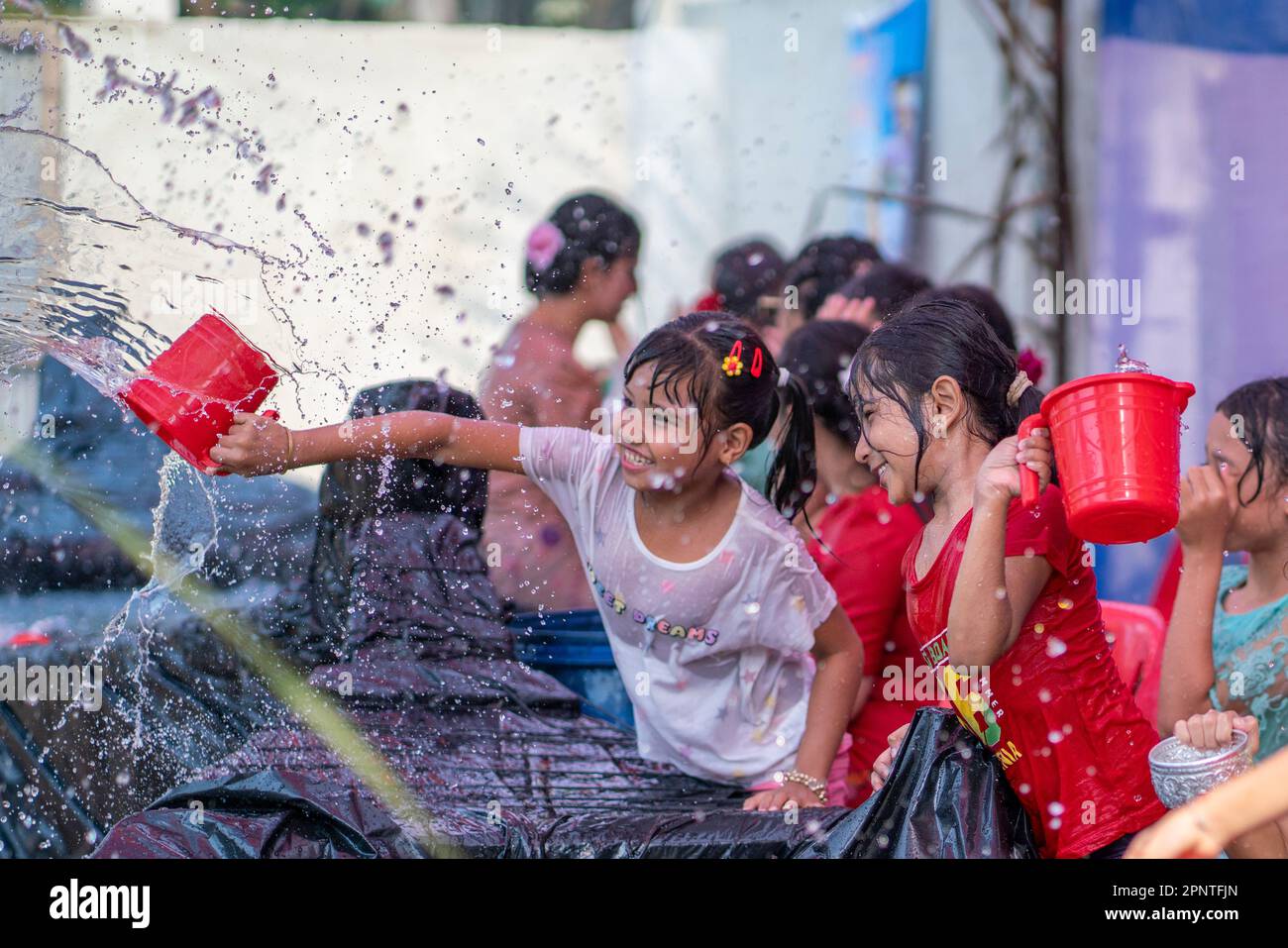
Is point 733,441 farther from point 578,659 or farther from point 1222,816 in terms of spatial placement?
point 1222,816

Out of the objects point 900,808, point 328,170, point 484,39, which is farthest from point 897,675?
point 484,39

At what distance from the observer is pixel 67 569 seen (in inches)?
128

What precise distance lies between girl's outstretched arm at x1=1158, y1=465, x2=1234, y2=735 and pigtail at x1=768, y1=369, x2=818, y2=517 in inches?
29.4

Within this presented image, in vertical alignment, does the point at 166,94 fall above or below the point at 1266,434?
above

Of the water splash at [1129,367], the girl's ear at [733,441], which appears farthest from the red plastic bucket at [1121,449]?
the girl's ear at [733,441]

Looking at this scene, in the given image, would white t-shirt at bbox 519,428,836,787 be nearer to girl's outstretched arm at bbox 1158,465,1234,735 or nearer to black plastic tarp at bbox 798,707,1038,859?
black plastic tarp at bbox 798,707,1038,859

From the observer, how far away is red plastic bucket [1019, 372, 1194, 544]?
1.79 meters

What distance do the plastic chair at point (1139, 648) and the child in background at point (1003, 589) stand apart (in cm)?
80

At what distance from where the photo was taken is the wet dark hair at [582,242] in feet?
12.6

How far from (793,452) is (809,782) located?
2.23ft

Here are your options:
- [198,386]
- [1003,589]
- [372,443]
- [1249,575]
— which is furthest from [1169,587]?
[198,386]

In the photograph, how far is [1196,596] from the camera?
236 cm

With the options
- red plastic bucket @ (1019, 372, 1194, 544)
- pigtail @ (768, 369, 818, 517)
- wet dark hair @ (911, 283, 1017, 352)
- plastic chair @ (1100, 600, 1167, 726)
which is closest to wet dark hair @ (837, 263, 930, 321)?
wet dark hair @ (911, 283, 1017, 352)
